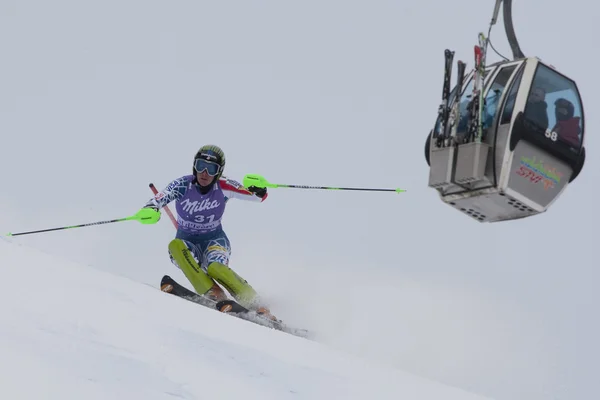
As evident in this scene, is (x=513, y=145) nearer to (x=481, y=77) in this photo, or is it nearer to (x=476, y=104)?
(x=476, y=104)

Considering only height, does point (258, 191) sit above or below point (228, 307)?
above

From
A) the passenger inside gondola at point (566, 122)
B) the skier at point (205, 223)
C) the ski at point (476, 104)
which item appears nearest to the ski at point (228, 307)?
the skier at point (205, 223)

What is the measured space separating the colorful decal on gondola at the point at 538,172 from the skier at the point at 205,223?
2.55 metres

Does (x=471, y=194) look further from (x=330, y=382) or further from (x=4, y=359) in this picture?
(x=4, y=359)

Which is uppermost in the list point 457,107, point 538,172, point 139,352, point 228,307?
point 457,107

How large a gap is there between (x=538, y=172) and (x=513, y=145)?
0.54 meters

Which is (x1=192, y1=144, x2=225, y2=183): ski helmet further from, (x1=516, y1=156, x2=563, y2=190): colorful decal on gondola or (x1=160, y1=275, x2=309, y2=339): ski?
(x1=516, y1=156, x2=563, y2=190): colorful decal on gondola

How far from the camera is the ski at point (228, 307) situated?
9016 millimetres

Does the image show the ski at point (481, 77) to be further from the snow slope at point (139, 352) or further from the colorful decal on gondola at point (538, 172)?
the snow slope at point (139, 352)

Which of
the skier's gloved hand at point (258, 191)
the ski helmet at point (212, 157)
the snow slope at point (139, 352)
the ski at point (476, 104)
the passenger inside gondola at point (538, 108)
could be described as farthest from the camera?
the skier's gloved hand at point (258, 191)

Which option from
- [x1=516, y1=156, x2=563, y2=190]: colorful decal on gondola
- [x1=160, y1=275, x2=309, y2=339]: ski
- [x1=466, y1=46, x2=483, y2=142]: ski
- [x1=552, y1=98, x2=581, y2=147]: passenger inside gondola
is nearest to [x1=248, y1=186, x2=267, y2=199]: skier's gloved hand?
[x1=160, y1=275, x2=309, y2=339]: ski

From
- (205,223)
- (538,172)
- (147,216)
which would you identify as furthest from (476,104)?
(147,216)

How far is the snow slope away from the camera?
4918 millimetres

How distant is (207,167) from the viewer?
9727 mm
